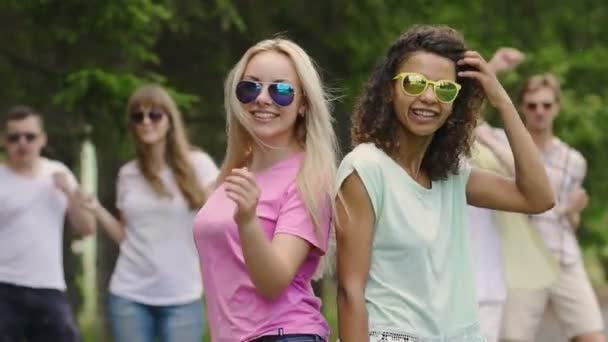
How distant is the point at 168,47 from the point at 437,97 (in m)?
8.00

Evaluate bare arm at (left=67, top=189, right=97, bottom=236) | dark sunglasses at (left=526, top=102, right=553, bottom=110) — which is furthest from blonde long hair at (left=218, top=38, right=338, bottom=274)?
dark sunglasses at (left=526, top=102, right=553, bottom=110)

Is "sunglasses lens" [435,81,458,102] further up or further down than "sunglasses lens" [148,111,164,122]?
further up

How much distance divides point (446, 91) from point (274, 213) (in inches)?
25.5

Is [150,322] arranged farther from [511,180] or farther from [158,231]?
[511,180]

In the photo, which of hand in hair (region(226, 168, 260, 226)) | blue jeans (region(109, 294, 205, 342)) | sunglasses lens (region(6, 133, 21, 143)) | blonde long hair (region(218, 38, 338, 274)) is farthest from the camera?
sunglasses lens (region(6, 133, 21, 143))

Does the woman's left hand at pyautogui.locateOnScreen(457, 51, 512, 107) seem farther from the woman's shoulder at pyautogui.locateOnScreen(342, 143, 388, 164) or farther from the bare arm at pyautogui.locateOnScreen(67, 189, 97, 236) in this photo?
the bare arm at pyautogui.locateOnScreen(67, 189, 97, 236)

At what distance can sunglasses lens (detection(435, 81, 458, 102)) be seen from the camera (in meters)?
4.47

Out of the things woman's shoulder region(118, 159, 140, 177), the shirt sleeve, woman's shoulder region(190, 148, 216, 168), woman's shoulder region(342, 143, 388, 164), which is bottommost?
woman's shoulder region(118, 159, 140, 177)

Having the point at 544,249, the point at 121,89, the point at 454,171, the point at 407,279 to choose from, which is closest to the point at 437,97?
the point at 454,171

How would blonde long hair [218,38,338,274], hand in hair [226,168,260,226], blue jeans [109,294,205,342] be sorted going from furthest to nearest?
blue jeans [109,294,205,342] → blonde long hair [218,38,338,274] → hand in hair [226,168,260,226]

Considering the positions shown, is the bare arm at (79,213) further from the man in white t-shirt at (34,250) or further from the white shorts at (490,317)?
the white shorts at (490,317)

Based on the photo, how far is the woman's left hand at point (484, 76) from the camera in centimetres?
454

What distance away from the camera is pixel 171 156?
299 inches

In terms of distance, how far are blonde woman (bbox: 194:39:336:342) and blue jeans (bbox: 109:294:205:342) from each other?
2.92 meters
